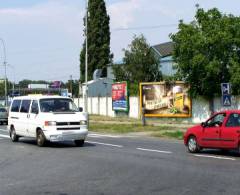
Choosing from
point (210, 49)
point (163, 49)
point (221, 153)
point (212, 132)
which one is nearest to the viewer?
point (212, 132)

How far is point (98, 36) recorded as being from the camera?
73.1 m

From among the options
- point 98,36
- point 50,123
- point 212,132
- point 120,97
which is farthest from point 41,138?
point 98,36

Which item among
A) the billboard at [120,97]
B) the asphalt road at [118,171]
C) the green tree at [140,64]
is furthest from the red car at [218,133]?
the green tree at [140,64]

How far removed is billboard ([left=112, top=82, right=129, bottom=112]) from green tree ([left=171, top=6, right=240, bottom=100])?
30.9ft

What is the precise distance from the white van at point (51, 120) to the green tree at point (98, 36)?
165ft

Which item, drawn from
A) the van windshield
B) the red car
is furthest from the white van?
the red car

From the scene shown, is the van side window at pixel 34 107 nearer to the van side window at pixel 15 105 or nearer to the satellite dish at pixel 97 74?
the van side window at pixel 15 105

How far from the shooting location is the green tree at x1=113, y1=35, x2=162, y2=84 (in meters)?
52.5

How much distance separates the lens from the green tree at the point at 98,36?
72.8m

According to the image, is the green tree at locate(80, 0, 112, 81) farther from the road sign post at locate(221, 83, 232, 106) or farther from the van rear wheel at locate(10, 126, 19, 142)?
the van rear wheel at locate(10, 126, 19, 142)

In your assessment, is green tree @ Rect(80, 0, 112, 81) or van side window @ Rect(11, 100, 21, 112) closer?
van side window @ Rect(11, 100, 21, 112)

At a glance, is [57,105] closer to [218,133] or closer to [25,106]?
[25,106]

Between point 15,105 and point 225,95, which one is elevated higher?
point 225,95

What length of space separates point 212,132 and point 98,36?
57.1 metres
